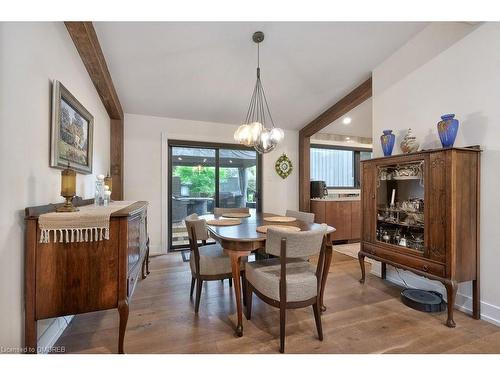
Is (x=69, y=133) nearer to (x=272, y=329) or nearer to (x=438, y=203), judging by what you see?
(x=272, y=329)

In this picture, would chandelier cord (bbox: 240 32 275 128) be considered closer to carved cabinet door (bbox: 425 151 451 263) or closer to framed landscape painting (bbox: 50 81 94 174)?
framed landscape painting (bbox: 50 81 94 174)

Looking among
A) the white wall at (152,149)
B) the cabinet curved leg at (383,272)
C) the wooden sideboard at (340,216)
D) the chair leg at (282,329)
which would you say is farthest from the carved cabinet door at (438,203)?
the white wall at (152,149)

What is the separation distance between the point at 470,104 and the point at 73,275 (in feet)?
10.9

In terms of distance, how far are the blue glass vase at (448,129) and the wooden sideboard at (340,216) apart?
249 centimetres

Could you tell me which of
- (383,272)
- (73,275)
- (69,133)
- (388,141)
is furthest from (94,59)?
(383,272)

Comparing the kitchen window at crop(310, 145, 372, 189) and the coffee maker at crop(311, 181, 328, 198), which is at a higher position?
the kitchen window at crop(310, 145, 372, 189)

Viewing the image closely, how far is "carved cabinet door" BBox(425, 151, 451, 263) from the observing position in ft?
6.40

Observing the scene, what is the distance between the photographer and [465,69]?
7.11 feet

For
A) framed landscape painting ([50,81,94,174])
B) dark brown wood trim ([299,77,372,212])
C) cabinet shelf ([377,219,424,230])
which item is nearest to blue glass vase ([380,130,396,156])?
cabinet shelf ([377,219,424,230])

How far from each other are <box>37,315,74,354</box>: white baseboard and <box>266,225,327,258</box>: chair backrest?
5.10ft

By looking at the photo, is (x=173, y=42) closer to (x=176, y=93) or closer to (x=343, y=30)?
(x=176, y=93)

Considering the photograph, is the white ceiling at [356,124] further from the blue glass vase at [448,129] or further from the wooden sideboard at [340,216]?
the blue glass vase at [448,129]

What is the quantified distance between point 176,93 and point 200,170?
1.36 meters
